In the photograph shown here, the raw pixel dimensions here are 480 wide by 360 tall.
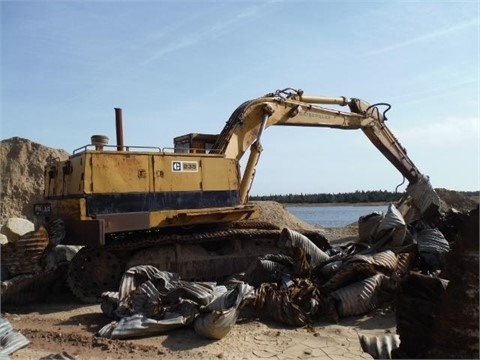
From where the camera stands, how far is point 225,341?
5.31 metres

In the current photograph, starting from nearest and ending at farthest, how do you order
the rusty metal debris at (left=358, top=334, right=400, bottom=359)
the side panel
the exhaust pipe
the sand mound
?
the rusty metal debris at (left=358, top=334, right=400, bottom=359)
the side panel
the exhaust pipe
the sand mound

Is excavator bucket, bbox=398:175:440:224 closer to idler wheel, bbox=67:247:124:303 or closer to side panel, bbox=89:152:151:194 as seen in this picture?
side panel, bbox=89:152:151:194

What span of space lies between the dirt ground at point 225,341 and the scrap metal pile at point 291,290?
14cm

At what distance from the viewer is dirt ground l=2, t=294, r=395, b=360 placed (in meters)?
4.96

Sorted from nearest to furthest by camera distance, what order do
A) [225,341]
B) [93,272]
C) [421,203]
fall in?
1. [225,341]
2. [93,272]
3. [421,203]

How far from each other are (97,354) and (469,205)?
64.1ft

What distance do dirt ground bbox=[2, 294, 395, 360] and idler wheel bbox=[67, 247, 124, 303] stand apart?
49.4 inches

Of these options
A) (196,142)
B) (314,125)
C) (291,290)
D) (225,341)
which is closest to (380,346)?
(225,341)

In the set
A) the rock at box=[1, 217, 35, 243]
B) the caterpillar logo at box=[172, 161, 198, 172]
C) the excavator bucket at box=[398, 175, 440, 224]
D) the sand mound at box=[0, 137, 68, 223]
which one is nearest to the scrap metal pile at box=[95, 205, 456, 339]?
the excavator bucket at box=[398, 175, 440, 224]

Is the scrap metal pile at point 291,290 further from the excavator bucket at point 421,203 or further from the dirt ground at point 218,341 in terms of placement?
the excavator bucket at point 421,203

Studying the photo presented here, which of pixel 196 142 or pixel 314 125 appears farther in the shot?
pixel 314 125

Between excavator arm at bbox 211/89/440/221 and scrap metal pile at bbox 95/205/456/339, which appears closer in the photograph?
scrap metal pile at bbox 95/205/456/339

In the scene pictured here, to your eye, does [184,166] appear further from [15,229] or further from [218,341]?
[15,229]

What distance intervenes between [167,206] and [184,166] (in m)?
0.80
